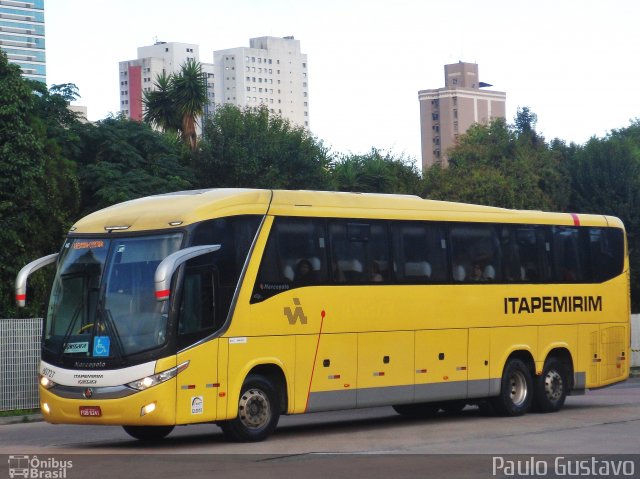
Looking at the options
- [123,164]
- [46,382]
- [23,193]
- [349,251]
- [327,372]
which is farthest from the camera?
[123,164]

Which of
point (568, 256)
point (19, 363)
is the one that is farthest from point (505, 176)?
point (568, 256)

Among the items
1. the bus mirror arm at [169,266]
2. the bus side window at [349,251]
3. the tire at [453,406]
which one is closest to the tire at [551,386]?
the tire at [453,406]

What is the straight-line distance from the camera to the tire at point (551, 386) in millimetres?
21219

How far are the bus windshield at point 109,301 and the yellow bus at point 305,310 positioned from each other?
0.07ft

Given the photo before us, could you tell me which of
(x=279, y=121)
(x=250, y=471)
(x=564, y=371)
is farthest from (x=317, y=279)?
(x=279, y=121)

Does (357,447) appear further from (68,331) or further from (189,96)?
(189,96)

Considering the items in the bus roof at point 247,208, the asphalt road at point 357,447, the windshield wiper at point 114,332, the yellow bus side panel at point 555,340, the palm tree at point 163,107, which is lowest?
the asphalt road at point 357,447

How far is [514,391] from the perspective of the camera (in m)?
20.8

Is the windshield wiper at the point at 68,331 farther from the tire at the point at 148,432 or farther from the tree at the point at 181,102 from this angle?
the tree at the point at 181,102

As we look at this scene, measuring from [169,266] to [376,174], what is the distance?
57.8 meters

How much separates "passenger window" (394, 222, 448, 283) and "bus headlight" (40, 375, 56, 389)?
5.62 meters

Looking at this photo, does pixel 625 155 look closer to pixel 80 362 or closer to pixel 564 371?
pixel 564 371

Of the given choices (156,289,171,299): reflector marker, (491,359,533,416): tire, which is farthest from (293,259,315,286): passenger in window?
(491,359,533,416): tire

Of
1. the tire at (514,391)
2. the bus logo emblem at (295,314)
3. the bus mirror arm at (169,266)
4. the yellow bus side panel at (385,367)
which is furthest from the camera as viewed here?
the tire at (514,391)
